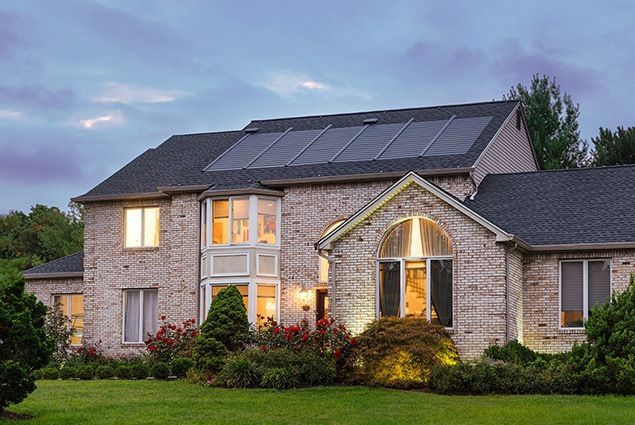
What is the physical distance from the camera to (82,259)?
39406 millimetres

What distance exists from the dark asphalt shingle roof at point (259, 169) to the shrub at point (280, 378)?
9.06 metres

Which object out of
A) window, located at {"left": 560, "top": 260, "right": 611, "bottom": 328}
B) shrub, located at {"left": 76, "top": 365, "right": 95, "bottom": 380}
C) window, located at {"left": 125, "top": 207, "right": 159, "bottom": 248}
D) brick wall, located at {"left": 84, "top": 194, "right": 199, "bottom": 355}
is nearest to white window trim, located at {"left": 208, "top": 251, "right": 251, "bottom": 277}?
brick wall, located at {"left": 84, "top": 194, "right": 199, "bottom": 355}

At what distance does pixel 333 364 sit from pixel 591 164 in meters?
29.0

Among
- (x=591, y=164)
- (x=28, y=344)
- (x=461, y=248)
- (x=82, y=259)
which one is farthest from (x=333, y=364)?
(x=591, y=164)

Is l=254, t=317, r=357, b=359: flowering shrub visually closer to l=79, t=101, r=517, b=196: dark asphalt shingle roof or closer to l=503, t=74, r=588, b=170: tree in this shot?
l=79, t=101, r=517, b=196: dark asphalt shingle roof

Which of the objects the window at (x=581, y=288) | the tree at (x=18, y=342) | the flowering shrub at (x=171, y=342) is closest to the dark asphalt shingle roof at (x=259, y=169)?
the flowering shrub at (x=171, y=342)

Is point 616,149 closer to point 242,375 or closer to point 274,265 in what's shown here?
point 274,265

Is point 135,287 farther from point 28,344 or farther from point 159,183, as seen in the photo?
point 28,344

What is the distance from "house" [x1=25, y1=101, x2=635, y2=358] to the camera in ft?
92.5

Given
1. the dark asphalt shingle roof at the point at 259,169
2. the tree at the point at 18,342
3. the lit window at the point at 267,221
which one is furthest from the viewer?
the lit window at the point at 267,221

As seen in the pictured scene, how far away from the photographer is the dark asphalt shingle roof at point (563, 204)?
1136 inches

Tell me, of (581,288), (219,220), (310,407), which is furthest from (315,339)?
(219,220)

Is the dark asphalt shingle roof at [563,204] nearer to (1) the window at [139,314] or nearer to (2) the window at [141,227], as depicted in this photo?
(2) the window at [141,227]

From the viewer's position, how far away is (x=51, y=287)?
126 ft
